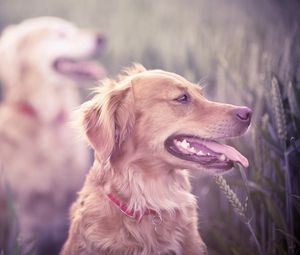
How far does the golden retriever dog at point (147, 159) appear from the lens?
2.63 metres

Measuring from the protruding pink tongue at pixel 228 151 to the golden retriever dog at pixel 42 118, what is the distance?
2444mm

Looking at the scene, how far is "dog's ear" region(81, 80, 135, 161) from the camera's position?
2623 millimetres

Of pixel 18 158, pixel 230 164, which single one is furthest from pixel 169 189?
pixel 18 158

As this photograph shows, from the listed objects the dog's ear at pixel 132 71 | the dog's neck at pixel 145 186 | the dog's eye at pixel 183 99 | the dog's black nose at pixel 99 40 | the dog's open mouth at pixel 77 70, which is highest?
the dog's black nose at pixel 99 40

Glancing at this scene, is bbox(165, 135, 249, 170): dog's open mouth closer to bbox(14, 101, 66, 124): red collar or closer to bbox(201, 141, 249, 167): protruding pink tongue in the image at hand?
bbox(201, 141, 249, 167): protruding pink tongue

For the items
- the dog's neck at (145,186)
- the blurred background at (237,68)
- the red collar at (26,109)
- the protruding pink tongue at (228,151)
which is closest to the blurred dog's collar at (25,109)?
the red collar at (26,109)

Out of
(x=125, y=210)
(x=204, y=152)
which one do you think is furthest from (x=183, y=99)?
(x=125, y=210)

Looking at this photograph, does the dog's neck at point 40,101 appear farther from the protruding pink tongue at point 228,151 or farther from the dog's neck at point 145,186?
the protruding pink tongue at point 228,151

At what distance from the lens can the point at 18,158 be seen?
466cm

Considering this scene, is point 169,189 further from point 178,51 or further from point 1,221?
point 178,51

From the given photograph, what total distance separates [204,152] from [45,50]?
2.72m

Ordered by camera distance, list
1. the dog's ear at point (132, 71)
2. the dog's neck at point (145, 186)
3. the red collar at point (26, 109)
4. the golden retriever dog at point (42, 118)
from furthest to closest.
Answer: the red collar at point (26, 109)
the golden retriever dog at point (42, 118)
the dog's ear at point (132, 71)
the dog's neck at point (145, 186)

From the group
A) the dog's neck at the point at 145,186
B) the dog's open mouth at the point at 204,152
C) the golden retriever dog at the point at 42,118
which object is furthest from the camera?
the golden retriever dog at the point at 42,118

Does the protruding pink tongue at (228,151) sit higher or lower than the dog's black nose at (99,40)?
lower
